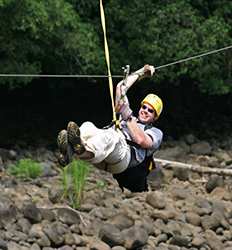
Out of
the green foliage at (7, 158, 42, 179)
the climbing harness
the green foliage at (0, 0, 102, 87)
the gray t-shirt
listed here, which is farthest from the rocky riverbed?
the gray t-shirt

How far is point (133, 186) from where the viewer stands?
29.3ft

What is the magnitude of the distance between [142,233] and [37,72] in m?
3.71

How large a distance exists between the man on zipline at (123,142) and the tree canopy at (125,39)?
6.93m

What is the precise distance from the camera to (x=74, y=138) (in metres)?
7.82

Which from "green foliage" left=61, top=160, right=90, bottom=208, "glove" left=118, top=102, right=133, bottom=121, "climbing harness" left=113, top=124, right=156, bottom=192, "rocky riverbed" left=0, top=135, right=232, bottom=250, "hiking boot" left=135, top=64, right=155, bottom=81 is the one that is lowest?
"rocky riverbed" left=0, top=135, right=232, bottom=250

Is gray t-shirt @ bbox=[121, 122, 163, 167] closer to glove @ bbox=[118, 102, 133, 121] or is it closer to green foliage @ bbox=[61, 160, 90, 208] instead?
glove @ bbox=[118, 102, 133, 121]

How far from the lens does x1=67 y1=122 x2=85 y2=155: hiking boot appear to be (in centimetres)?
782

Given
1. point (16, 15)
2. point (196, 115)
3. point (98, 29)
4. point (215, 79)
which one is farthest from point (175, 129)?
point (16, 15)

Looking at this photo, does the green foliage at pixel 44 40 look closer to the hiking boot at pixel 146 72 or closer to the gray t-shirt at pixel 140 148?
the hiking boot at pixel 146 72

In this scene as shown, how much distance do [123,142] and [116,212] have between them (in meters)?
7.97

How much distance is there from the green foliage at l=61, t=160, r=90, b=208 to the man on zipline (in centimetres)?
693

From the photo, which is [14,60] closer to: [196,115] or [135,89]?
[135,89]

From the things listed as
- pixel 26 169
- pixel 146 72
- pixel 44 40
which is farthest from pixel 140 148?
pixel 44 40

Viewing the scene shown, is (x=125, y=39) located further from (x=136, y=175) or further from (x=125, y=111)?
(x=125, y=111)
